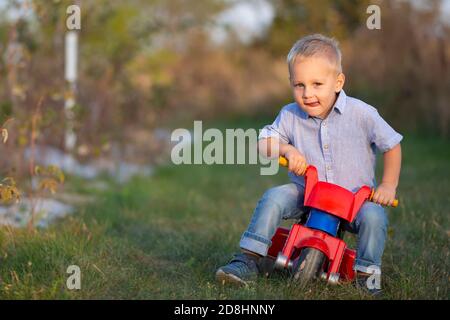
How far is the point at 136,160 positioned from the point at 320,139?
525cm

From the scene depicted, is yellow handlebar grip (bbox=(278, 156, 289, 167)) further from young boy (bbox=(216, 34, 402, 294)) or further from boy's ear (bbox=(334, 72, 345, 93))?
boy's ear (bbox=(334, 72, 345, 93))

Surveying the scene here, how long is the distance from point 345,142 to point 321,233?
484 mm

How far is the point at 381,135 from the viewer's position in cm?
290

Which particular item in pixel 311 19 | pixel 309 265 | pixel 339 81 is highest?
pixel 311 19

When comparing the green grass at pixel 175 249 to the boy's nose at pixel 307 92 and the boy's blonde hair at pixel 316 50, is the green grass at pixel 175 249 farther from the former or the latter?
the boy's blonde hair at pixel 316 50

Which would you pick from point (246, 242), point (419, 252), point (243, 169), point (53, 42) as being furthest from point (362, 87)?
point (246, 242)

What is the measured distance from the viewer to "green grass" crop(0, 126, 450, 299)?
2.71m

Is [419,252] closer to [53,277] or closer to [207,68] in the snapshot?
[53,277]

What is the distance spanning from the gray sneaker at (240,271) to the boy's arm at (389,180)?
2.00 feet

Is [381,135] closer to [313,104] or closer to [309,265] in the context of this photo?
[313,104]

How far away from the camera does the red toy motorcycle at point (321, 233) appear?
2.70 m

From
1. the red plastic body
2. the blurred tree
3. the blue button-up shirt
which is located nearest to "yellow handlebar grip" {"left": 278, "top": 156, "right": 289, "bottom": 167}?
the red plastic body

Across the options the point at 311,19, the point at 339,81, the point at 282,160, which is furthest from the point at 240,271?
the point at 311,19
